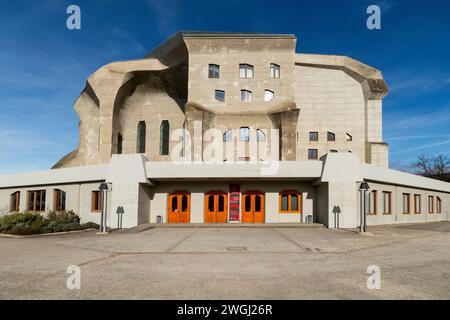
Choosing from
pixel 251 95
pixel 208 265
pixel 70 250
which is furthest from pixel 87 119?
pixel 208 265

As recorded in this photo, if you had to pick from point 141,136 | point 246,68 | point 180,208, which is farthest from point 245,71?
point 180,208

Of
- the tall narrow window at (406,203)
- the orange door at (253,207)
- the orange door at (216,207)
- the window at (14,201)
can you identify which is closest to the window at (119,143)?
the window at (14,201)

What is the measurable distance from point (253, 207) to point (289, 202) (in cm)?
250

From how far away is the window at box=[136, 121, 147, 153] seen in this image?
39.0 m

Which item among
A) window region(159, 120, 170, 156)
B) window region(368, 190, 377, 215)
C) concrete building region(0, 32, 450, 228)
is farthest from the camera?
window region(159, 120, 170, 156)

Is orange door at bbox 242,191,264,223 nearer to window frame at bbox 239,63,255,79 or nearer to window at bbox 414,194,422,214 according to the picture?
window at bbox 414,194,422,214

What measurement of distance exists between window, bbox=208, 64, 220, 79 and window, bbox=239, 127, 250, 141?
6247 millimetres

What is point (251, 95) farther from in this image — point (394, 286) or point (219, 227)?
point (394, 286)

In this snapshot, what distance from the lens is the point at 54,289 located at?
628 cm

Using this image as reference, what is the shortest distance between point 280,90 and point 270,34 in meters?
5.80

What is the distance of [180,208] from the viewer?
2275 cm

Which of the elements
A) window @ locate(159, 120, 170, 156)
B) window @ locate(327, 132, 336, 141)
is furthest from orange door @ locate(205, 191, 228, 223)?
window @ locate(327, 132, 336, 141)

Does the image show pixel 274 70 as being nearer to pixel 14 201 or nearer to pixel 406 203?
pixel 406 203

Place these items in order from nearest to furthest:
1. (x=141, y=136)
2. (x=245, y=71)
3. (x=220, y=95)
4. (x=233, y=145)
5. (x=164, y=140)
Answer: (x=233, y=145) → (x=220, y=95) → (x=245, y=71) → (x=164, y=140) → (x=141, y=136)
